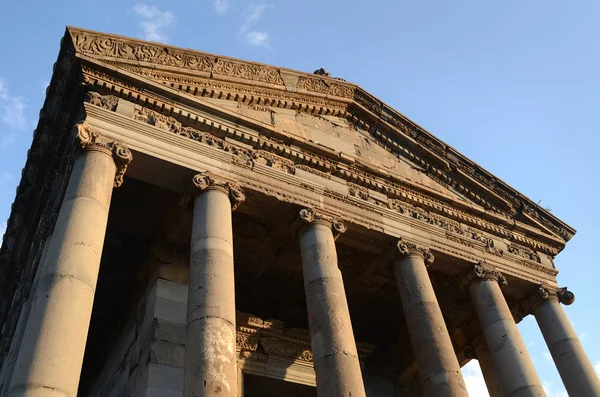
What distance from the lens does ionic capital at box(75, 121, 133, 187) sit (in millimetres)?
10234

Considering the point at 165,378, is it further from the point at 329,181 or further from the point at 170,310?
the point at 329,181

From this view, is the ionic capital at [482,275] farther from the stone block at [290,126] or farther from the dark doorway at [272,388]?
the stone block at [290,126]

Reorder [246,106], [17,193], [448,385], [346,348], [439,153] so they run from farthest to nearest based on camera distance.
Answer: [439,153] → [17,193] → [246,106] → [448,385] → [346,348]

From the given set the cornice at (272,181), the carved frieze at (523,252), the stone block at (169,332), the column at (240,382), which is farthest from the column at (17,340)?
the carved frieze at (523,252)

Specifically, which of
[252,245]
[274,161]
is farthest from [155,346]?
[274,161]

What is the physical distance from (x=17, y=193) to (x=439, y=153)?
1121cm

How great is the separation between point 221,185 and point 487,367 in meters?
9.49

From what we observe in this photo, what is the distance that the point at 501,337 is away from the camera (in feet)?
42.7

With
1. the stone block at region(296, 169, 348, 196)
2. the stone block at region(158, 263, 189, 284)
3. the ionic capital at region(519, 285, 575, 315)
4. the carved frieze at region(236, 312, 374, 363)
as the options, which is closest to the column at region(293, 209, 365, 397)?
the stone block at region(296, 169, 348, 196)

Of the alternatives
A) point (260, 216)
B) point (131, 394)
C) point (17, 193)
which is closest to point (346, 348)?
point (260, 216)

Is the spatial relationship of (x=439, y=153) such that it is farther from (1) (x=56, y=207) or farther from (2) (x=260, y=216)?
(1) (x=56, y=207)

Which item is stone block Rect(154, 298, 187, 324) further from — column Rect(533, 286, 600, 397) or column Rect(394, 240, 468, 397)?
column Rect(533, 286, 600, 397)

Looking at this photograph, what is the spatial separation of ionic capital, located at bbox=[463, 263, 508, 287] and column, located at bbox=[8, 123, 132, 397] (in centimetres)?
853

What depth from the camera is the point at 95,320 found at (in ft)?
50.4
